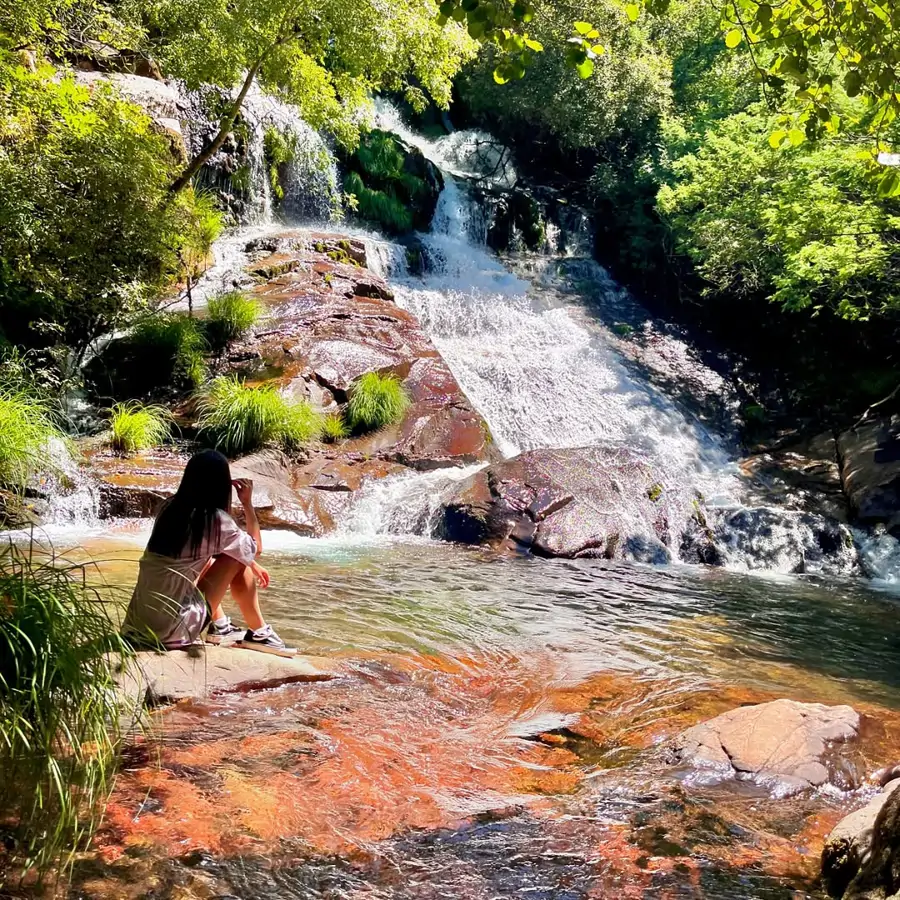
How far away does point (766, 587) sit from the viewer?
9.66 metres

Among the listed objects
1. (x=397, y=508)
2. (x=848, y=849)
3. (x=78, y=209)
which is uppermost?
(x=78, y=209)

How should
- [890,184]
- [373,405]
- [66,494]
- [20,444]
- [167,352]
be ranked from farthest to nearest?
[167,352]
[373,405]
[66,494]
[20,444]
[890,184]

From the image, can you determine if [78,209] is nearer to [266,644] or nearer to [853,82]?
[266,644]

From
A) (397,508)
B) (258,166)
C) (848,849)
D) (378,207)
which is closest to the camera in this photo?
(848,849)

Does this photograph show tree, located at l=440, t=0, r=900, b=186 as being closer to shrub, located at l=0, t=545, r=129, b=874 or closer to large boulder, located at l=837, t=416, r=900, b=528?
shrub, located at l=0, t=545, r=129, b=874

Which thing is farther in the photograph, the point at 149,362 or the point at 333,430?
the point at 149,362

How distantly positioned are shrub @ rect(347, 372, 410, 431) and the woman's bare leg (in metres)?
7.54

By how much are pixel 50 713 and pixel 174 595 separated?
199cm

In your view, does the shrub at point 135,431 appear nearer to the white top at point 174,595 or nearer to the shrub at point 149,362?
the shrub at point 149,362

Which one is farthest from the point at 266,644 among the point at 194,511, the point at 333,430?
the point at 333,430

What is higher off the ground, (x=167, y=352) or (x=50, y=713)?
(x=167, y=352)

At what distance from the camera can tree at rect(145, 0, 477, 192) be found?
451 inches

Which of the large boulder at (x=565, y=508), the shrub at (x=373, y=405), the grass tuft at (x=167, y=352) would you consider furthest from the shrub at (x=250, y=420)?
the large boulder at (x=565, y=508)

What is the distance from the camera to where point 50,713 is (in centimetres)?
243
